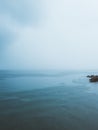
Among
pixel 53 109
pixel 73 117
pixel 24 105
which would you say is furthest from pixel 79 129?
pixel 24 105

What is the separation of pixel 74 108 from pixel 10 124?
13176 millimetres

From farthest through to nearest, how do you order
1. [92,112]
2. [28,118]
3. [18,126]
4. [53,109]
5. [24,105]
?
[24,105]
[53,109]
[92,112]
[28,118]
[18,126]

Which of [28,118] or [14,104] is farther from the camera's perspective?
[14,104]

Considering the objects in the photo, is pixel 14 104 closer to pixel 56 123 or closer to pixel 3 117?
pixel 3 117

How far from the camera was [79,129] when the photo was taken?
68.6 ft

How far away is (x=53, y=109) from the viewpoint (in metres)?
31.4

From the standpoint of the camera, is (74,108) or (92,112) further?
(74,108)

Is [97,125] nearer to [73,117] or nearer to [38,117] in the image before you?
[73,117]

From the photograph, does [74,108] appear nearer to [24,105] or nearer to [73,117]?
[73,117]

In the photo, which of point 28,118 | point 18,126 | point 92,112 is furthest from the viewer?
point 92,112

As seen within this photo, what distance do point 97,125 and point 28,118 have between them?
32.9ft

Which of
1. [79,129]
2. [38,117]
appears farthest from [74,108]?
[79,129]

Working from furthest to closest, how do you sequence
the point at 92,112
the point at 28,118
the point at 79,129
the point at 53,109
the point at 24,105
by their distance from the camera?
1. the point at 24,105
2. the point at 53,109
3. the point at 92,112
4. the point at 28,118
5. the point at 79,129

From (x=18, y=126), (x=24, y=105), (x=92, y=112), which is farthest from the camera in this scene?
(x=24, y=105)
